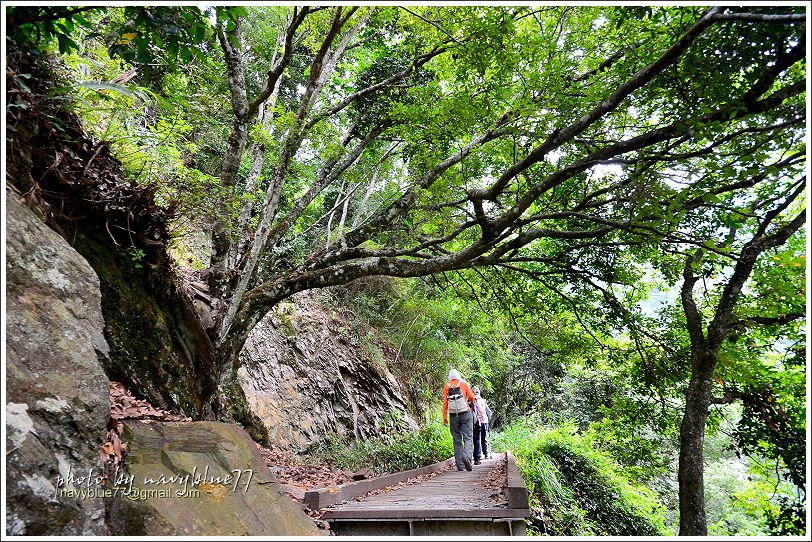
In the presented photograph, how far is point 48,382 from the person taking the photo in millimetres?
2725

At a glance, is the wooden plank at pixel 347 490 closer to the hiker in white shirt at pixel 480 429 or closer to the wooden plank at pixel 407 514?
the wooden plank at pixel 407 514

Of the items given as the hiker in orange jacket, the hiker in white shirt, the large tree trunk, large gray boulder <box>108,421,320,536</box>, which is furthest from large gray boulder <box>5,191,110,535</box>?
the hiker in white shirt

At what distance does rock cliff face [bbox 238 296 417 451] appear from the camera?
9.98 m

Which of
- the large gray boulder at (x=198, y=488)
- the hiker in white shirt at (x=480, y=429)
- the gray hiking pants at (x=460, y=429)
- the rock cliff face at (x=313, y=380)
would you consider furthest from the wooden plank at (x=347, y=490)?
the rock cliff face at (x=313, y=380)

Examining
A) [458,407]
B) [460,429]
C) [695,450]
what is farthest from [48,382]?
[460,429]

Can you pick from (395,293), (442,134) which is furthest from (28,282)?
(395,293)

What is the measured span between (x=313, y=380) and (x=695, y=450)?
9026 mm

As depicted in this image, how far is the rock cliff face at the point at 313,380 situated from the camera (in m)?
9.98

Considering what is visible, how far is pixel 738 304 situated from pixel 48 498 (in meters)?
8.60

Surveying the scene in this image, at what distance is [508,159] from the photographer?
8.13m

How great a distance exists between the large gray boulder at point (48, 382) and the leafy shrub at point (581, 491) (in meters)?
8.18

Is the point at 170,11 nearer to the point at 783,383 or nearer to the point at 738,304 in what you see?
the point at 738,304

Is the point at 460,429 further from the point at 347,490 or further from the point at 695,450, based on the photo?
the point at 695,450

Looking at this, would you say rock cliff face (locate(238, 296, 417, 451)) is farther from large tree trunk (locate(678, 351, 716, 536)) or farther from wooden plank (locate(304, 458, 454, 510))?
large tree trunk (locate(678, 351, 716, 536))
